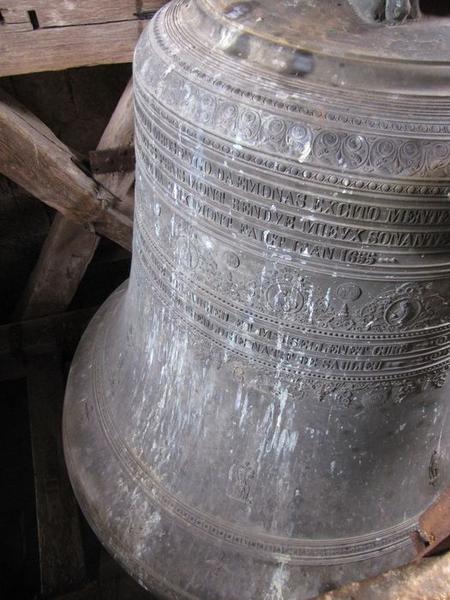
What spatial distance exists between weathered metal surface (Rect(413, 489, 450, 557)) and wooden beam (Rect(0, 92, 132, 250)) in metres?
0.98

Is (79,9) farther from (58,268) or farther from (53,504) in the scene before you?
(53,504)

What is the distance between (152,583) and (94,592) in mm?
481

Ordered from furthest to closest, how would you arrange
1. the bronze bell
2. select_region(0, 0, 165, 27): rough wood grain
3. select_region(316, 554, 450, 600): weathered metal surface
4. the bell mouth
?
select_region(0, 0, 165, 27): rough wood grain → the bell mouth → the bronze bell → select_region(316, 554, 450, 600): weathered metal surface

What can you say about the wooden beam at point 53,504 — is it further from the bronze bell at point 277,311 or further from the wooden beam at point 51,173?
the wooden beam at point 51,173

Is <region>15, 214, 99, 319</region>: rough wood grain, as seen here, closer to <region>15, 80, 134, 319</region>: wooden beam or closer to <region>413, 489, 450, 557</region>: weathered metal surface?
<region>15, 80, 134, 319</region>: wooden beam

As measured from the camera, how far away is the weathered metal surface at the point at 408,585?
0.48m

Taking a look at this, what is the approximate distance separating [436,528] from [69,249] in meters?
1.16

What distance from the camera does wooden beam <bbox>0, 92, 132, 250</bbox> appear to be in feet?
3.83

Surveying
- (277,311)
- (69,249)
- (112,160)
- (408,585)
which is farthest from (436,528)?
(69,249)

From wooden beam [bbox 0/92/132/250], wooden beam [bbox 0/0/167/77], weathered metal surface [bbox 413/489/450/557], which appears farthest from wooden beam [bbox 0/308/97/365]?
weathered metal surface [bbox 413/489/450/557]

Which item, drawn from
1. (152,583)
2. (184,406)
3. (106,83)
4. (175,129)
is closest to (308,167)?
(175,129)

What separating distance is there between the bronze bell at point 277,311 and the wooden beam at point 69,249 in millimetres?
332

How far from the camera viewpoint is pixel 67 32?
111 centimetres

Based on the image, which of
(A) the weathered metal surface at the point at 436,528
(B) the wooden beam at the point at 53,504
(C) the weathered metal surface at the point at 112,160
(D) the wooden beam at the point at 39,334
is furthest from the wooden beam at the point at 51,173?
(A) the weathered metal surface at the point at 436,528
